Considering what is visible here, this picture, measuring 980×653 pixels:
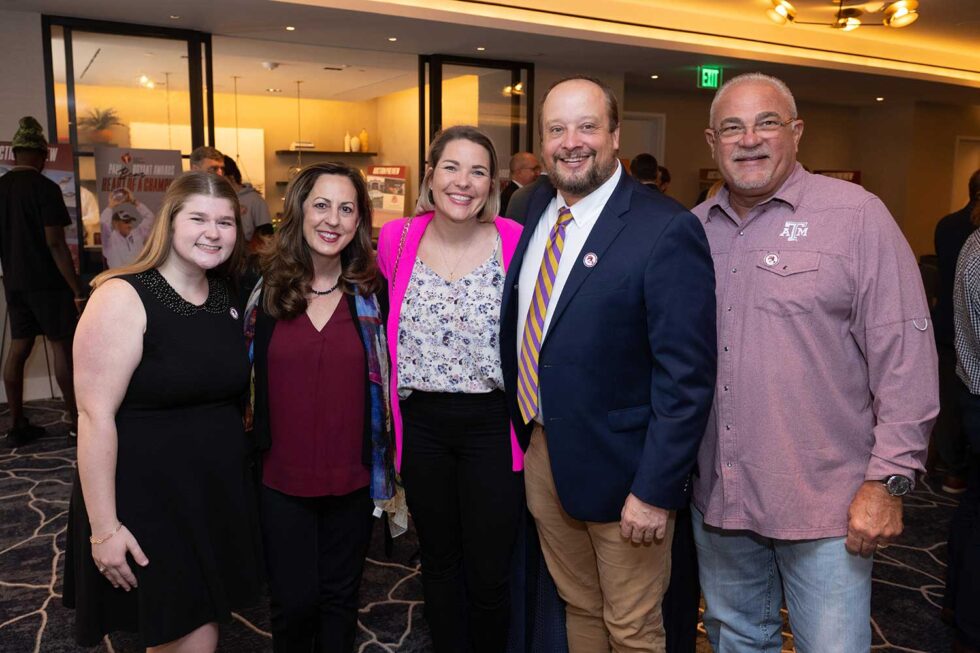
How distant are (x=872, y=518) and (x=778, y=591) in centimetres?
46

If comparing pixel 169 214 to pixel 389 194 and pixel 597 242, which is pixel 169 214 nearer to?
pixel 597 242

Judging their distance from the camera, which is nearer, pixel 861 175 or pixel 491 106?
pixel 491 106

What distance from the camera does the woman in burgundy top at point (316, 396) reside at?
2082 mm

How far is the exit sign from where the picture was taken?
27.4 feet

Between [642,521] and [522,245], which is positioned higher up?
[522,245]

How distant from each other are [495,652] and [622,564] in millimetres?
643

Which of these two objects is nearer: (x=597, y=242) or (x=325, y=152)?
(x=597, y=242)

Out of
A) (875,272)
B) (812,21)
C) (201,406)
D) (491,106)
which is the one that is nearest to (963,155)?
(812,21)

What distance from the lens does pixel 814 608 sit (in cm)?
181

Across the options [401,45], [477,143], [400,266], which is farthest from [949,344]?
[401,45]

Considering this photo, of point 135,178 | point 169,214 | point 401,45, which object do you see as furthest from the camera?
point 401,45

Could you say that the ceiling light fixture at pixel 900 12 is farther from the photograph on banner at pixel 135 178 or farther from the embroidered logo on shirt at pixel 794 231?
the photograph on banner at pixel 135 178

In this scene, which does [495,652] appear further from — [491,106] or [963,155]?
[963,155]

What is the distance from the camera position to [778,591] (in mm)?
2039
